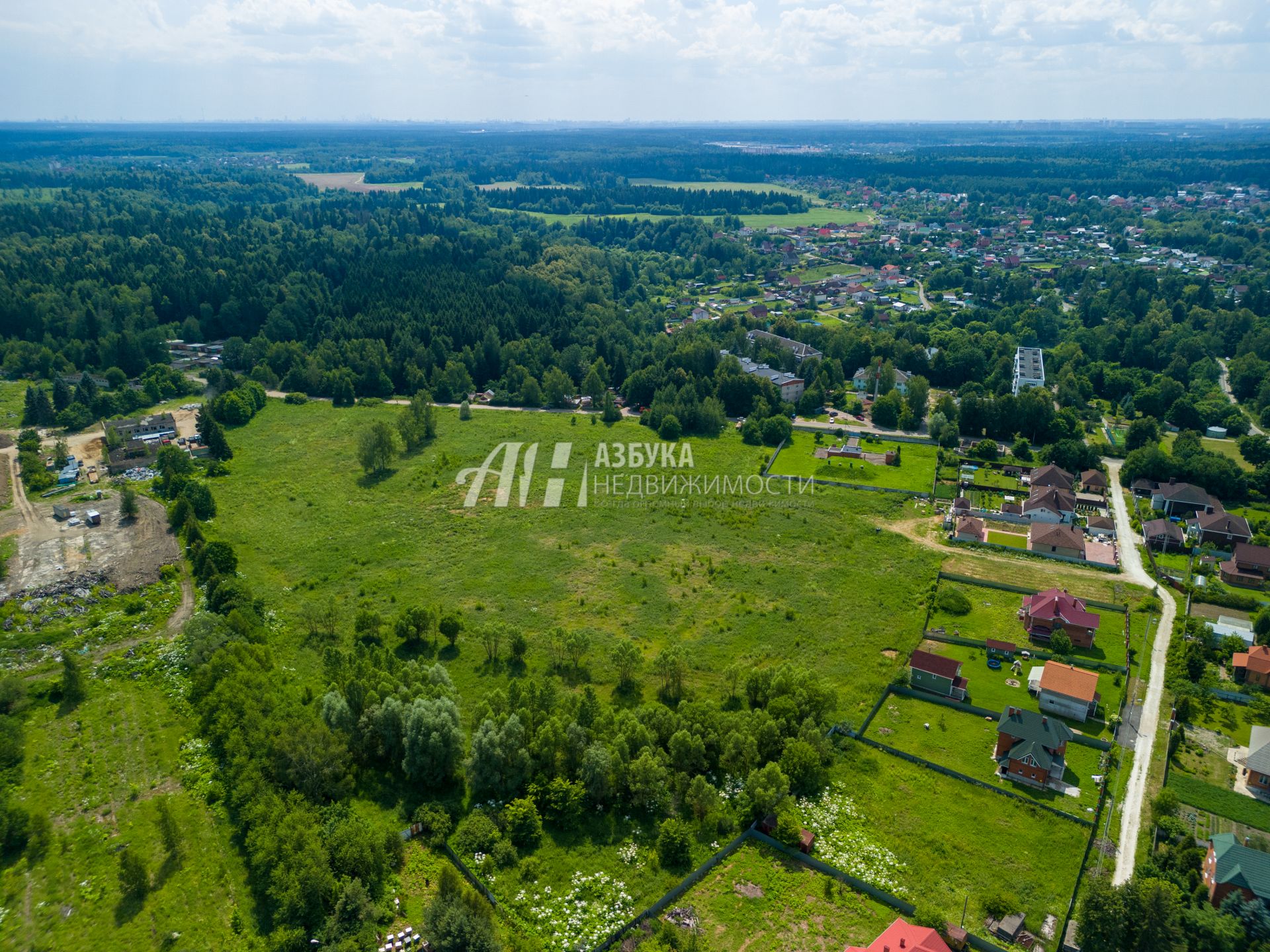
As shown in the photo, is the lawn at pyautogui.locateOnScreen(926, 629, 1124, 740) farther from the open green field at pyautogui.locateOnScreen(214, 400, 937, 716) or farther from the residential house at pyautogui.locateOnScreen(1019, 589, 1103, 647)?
the open green field at pyautogui.locateOnScreen(214, 400, 937, 716)

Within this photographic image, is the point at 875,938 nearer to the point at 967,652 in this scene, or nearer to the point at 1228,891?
the point at 1228,891

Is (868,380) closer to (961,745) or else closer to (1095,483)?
(1095,483)

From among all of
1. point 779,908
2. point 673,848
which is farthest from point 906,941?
point 673,848

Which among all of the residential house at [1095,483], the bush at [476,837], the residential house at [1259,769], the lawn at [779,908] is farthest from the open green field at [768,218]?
the lawn at [779,908]

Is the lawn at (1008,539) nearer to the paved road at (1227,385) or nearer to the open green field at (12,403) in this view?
the paved road at (1227,385)

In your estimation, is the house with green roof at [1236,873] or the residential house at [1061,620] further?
the residential house at [1061,620]

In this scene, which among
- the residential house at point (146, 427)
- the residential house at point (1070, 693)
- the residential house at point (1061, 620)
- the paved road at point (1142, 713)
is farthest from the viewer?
the residential house at point (146, 427)

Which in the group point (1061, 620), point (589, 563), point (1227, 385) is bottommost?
point (589, 563)
